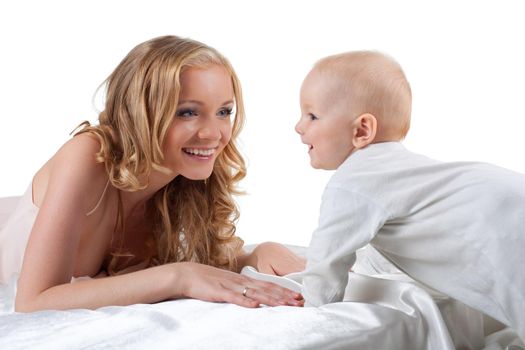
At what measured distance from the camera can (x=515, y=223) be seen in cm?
231

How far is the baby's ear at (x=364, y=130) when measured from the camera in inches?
97.7

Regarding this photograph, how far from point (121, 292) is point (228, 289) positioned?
338 mm

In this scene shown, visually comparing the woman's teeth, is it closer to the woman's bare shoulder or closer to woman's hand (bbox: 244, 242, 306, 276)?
the woman's bare shoulder

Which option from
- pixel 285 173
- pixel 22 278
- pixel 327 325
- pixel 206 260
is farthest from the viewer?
pixel 285 173

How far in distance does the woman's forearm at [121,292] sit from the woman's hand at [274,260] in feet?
1.92

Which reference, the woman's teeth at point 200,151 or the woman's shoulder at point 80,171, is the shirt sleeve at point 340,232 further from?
the woman's shoulder at point 80,171

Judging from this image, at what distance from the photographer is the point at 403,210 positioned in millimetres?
2354

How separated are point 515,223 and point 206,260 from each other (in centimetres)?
139

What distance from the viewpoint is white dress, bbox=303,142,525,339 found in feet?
7.57

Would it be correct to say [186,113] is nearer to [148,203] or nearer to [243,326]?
[148,203]

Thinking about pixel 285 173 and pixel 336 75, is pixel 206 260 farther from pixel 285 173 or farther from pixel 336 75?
pixel 285 173

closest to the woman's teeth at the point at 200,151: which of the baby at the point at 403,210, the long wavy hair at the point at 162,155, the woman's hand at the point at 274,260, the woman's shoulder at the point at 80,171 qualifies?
the long wavy hair at the point at 162,155

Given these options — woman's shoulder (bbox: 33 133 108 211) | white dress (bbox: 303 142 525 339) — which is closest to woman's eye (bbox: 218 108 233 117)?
woman's shoulder (bbox: 33 133 108 211)

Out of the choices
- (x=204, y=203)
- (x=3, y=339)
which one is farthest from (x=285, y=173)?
(x=3, y=339)
